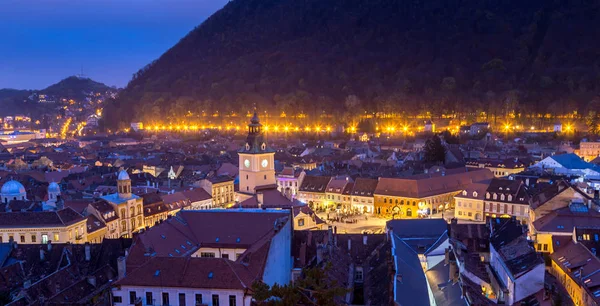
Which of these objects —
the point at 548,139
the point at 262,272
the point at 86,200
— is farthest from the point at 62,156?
the point at 548,139

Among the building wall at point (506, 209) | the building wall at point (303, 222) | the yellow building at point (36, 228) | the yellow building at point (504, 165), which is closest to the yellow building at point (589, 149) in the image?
the yellow building at point (504, 165)

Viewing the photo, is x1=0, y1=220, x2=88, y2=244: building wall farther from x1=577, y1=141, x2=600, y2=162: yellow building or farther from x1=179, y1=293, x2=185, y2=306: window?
x1=577, y1=141, x2=600, y2=162: yellow building

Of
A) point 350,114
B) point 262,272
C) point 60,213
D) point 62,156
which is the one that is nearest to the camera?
point 262,272

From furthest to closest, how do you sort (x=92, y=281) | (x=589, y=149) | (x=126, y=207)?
(x=589, y=149) → (x=126, y=207) → (x=92, y=281)

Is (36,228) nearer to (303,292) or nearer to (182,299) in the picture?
(182,299)

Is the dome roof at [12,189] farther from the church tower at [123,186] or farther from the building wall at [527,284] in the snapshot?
the building wall at [527,284]

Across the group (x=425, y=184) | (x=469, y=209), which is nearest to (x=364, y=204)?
(x=425, y=184)

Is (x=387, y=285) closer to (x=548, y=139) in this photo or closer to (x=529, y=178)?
(x=529, y=178)
